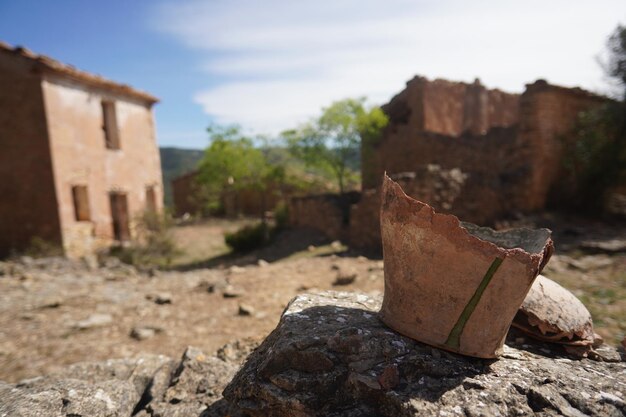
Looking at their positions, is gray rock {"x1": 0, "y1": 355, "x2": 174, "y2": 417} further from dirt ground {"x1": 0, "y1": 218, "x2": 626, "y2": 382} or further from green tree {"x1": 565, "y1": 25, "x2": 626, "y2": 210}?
green tree {"x1": 565, "y1": 25, "x2": 626, "y2": 210}

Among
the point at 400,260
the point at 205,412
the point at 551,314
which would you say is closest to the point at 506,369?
the point at 551,314

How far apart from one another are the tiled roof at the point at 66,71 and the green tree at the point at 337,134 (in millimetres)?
5832

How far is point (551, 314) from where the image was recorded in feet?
5.68

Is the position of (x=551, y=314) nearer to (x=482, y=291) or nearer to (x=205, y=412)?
(x=482, y=291)

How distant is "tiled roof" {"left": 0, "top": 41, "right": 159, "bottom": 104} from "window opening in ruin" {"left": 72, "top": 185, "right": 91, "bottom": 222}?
3180 millimetres

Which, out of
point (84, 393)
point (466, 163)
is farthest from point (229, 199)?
point (84, 393)

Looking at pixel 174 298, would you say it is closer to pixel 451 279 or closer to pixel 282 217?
pixel 451 279

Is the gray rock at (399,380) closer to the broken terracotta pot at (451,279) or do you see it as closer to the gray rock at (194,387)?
the broken terracotta pot at (451,279)

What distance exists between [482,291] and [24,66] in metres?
12.0

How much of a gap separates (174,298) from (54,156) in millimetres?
6823

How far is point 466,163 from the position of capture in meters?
9.32

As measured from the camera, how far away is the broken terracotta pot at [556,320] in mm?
1699

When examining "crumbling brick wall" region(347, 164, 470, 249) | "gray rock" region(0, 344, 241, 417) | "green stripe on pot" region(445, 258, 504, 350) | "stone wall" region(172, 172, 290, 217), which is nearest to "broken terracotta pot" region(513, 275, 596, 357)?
"green stripe on pot" region(445, 258, 504, 350)

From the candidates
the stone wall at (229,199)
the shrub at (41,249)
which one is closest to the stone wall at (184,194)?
the stone wall at (229,199)
